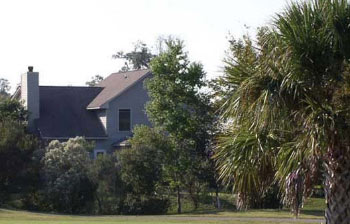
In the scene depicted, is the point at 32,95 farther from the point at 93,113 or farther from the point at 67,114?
the point at 93,113

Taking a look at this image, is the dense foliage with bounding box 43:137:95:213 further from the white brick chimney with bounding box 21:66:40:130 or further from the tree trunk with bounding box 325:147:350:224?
the tree trunk with bounding box 325:147:350:224

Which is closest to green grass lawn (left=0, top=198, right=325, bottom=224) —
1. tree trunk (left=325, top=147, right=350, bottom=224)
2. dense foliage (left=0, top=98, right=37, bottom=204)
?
dense foliage (left=0, top=98, right=37, bottom=204)

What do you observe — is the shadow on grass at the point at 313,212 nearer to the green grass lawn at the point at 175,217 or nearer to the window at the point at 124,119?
the green grass lawn at the point at 175,217

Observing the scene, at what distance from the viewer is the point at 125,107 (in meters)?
59.5

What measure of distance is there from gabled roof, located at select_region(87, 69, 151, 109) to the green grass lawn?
15.3 m

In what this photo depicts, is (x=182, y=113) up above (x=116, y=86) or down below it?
below

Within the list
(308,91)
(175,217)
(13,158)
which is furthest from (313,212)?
(308,91)

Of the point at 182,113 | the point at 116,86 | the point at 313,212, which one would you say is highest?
the point at 116,86

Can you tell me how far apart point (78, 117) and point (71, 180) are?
47.3 ft

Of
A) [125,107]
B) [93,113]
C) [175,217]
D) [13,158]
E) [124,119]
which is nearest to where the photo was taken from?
[175,217]

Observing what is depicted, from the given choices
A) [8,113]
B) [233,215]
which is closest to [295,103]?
[233,215]

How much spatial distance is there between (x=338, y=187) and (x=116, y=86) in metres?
47.4

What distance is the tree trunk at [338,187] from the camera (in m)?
15.5

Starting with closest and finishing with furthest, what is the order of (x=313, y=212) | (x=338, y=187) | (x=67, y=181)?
(x=338, y=187), (x=313, y=212), (x=67, y=181)
